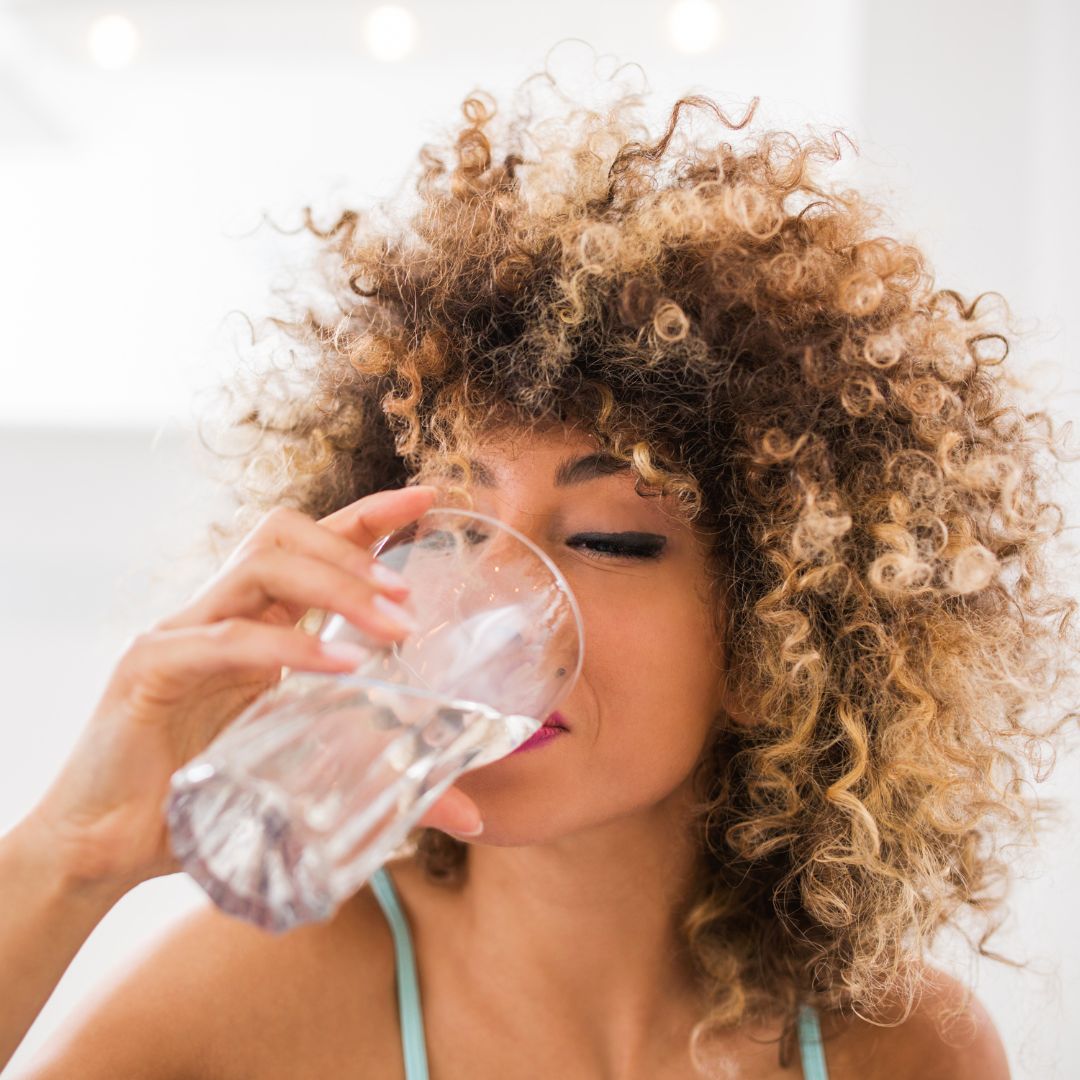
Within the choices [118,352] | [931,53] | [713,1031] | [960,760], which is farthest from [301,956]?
[931,53]

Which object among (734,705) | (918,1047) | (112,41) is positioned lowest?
(918,1047)

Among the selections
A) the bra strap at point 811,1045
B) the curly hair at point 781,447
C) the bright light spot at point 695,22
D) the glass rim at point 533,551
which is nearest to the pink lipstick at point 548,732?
the glass rim at point 533,551

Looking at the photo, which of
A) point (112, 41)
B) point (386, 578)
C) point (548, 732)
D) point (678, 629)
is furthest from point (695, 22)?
point (386, 578)

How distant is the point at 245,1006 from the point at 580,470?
609mm

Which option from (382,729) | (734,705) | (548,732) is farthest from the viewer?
(734,705)

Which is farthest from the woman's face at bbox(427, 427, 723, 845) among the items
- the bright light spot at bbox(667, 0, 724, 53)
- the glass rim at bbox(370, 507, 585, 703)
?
the bright light spot at bbox(667, 0, 724, 53)

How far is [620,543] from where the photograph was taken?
1077 mm

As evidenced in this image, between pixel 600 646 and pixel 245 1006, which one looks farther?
pixel 245 1006

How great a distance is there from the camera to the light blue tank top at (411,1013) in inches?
47.4

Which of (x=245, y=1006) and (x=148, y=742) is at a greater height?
(x=148, y=742)

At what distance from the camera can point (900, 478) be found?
1.13 m

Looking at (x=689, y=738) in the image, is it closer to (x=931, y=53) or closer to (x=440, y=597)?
(x=440, y=597)

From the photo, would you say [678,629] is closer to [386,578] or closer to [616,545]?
[616,545]

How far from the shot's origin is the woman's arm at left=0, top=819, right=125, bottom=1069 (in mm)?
833
